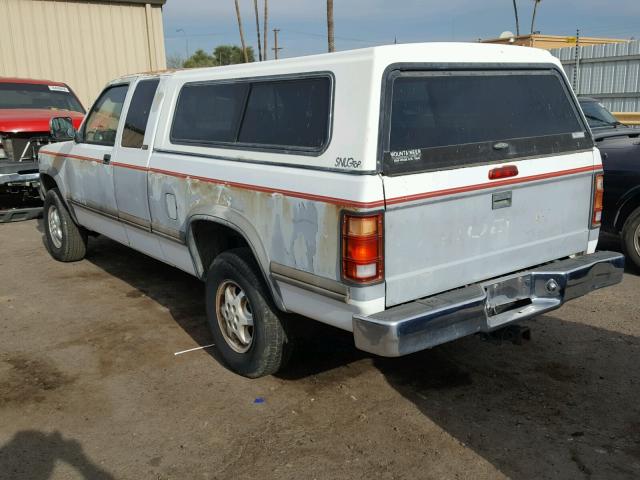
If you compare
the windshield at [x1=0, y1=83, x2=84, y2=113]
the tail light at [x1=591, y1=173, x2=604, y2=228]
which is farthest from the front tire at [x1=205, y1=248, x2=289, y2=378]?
the windshield at [x1=0, y1=83, x2=84, y2=113]

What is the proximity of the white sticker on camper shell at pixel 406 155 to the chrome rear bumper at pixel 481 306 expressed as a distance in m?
0.73

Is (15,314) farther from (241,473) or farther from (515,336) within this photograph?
(515,336)

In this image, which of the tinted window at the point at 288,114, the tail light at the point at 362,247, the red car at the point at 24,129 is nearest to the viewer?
the tail light at the point at 362,247

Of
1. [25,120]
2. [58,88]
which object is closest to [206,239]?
[25,120]

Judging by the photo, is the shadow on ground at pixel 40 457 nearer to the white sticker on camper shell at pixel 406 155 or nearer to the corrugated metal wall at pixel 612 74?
the white sticker on camper shell at pixel 406 155

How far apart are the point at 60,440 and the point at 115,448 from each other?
1.12 feet

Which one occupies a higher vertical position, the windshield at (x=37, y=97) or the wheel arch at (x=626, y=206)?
the windshield at (x=37, y=97)

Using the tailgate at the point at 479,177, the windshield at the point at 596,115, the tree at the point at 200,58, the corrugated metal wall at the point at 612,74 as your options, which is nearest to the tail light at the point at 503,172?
the tailgate at the point at 479,177

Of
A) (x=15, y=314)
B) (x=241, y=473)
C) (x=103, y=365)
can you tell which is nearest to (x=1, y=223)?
(x=15, y=314)

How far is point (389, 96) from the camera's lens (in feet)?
10.5

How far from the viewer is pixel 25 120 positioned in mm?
9367

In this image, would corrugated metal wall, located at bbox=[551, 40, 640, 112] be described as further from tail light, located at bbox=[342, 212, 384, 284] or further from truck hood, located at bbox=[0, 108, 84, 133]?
tail light, located at bbox=[342, 212, 384, 284]

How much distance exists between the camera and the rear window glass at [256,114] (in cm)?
345

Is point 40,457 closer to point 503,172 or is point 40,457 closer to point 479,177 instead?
point 479,177
